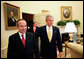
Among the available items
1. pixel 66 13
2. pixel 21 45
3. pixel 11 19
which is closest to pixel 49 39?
pixel 21 45

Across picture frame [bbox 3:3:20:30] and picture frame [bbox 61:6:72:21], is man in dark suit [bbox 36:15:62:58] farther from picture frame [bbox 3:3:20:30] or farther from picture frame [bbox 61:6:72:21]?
picture frame [bbox 61:6:72:21]

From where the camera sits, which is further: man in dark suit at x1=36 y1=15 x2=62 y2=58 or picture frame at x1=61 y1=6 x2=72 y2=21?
picture frame at x1=61 y1=6 x2=72 y2=21

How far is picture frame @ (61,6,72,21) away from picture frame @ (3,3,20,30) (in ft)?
14.0

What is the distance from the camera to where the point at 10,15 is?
475cm

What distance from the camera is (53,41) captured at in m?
3.11

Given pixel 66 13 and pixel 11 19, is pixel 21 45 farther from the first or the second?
pixel 66 13

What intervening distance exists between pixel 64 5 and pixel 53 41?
6.18 meters

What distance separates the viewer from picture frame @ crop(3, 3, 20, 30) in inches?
175

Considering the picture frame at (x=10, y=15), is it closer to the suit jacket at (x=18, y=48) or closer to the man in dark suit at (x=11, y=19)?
the man in dark suit at (x=11, y=19)

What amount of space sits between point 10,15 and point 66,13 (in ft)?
16.3

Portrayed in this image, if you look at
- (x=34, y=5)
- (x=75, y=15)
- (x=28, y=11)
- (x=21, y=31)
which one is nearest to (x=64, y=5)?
(x=75, y=15)

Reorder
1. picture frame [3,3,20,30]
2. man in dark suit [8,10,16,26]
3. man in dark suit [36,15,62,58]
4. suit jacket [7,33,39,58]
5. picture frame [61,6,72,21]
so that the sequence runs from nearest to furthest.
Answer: suit jacket [7,33,39,58], man in dark suit [36,15,62,58], picture frame [3,3,20,30], man in dark suit [8,10,16,26], picture frame [61,6,72,21]

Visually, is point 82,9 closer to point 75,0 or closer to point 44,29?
point 75,0

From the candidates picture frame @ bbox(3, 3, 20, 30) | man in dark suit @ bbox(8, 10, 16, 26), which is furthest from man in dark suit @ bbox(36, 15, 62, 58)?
man in dark suit @ bbox(8, 10, 16, 26)
